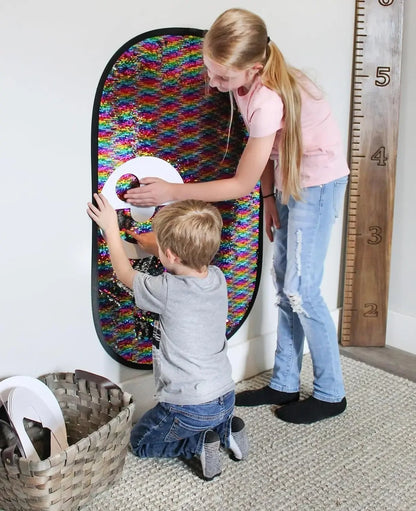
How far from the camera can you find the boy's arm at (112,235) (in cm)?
151

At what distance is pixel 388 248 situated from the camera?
2.26 m

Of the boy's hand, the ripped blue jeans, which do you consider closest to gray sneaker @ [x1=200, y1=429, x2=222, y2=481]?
the ripped blue jeans

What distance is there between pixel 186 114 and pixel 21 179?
0.49 m

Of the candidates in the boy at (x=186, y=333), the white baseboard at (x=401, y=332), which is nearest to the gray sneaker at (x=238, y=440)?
the boy at (x=186, y=333)

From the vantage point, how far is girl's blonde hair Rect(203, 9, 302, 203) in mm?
1434

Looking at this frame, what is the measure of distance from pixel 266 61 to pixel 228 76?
106 mm

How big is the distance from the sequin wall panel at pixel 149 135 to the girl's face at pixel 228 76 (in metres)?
0.16

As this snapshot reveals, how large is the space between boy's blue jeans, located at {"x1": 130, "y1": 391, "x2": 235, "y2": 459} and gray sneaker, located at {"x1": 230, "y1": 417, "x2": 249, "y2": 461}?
12 millimetres

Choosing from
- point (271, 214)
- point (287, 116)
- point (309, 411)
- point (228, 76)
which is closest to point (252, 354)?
point (309, 411)

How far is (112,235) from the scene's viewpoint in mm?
1533

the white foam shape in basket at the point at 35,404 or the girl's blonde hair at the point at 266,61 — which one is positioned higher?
the girl's blonde hair at the point at 266,61

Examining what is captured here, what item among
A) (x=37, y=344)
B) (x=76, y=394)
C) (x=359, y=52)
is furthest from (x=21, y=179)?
(x=359, y=52)

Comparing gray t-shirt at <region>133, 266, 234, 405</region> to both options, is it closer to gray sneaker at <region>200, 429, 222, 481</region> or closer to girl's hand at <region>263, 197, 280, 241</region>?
gray sneaker at <region>200, 429, 222, 481</region>

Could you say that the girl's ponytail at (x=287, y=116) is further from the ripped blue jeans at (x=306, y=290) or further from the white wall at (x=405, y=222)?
the white wall at (x=405, y=222)
